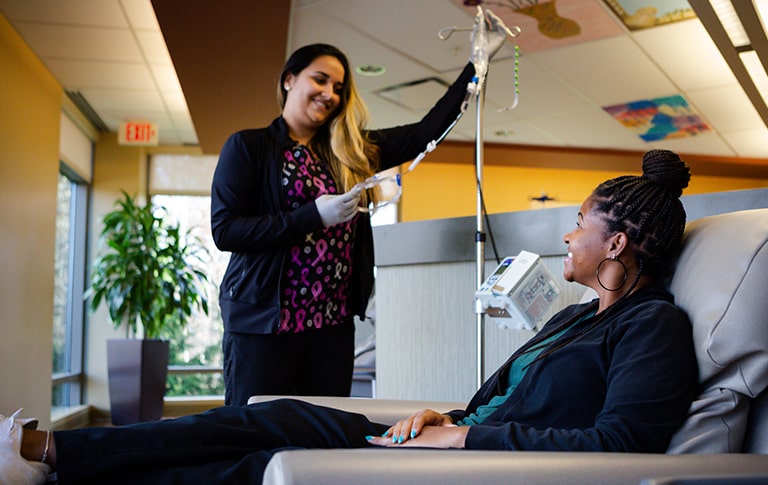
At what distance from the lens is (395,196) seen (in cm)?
201

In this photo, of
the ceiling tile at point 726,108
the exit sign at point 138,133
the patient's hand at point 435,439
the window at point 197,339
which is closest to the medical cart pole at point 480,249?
the patient's hand at point 435,439

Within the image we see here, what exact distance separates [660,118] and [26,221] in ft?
16.2

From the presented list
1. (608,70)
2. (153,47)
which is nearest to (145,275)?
(153,47)

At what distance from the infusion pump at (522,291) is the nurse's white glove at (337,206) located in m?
0.42

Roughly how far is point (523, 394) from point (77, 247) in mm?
6994

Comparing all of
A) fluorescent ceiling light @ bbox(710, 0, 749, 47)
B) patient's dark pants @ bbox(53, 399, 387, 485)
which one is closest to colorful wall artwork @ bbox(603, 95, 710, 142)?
fluorescent ceiling light @ bbox(710, 0, 749, 47)

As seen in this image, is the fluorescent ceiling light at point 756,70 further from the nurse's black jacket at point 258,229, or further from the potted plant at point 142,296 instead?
the potted plant at point 142,296

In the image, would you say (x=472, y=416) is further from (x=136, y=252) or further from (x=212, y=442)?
(x=136, y=252)

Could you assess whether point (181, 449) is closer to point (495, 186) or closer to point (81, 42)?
point (81, 42)

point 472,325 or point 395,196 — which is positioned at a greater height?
point 395,196

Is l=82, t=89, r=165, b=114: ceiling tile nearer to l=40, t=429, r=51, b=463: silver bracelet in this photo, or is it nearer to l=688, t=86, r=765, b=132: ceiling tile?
l=688, t=86, r=765, b=132: ceiling tile

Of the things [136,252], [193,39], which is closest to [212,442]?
[193,39]

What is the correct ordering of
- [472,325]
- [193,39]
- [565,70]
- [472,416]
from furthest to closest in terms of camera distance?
[565,70] → [193,39] → [472,325] → [472,416]

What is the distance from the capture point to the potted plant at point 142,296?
6.46 metres
